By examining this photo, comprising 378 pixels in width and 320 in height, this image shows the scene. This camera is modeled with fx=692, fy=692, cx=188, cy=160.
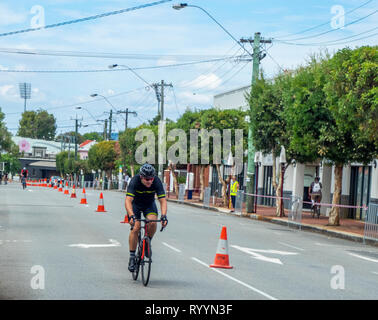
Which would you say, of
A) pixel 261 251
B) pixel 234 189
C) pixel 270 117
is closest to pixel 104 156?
pixel 234 189

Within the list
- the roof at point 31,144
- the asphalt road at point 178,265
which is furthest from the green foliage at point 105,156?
the asphalt road at point 178,265

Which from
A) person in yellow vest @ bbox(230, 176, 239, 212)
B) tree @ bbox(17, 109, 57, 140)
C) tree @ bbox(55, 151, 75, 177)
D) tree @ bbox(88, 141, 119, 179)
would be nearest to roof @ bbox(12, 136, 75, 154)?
tree @ bbox(55, 151, 75, 177)

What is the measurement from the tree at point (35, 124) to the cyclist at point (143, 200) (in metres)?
142

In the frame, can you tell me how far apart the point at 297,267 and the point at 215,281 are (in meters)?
3.31

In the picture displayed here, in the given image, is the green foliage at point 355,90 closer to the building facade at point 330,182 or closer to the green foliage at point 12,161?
the building facade at point 330,182

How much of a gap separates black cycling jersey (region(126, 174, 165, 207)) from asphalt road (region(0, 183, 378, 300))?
1.26 meters

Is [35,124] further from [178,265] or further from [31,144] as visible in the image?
[178,265]

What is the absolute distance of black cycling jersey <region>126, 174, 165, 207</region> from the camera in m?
10.8

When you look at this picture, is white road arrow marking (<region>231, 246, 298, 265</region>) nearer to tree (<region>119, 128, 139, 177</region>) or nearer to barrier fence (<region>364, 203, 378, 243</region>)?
barrier fence (<region>364, 203, 378, 243</region>)

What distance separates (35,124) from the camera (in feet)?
492

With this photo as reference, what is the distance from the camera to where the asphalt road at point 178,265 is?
392 inches
